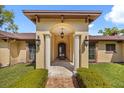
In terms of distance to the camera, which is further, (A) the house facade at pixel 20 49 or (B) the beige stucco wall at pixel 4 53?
(A) the house facade at pixel 20 49

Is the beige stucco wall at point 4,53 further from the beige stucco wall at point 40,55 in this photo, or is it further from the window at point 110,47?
the window at point 110,47

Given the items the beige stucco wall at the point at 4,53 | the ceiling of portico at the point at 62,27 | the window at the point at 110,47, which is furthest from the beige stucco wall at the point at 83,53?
the window at the point at 110,47

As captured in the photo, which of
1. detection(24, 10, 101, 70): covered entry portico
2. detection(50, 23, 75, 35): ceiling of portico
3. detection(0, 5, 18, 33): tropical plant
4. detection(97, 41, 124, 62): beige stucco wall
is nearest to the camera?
detection(24, 10, 101, 70): covered entry portico

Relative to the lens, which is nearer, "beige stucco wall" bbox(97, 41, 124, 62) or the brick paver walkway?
the brick paver walkway

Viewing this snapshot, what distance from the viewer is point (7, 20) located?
20094 mm

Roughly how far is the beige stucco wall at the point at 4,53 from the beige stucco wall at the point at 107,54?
828cm

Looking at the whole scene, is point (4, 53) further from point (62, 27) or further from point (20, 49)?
point (62, 27)

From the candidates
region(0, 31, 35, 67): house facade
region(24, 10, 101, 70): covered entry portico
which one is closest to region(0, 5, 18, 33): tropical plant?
region(0, 31, 35, 67): house facade

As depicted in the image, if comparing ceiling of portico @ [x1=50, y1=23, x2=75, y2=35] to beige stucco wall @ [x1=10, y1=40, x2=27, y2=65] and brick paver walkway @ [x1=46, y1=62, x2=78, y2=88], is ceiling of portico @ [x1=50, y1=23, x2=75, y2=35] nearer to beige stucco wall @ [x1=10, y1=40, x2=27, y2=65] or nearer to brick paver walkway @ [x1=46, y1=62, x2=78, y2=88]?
brick paver walkway @ [x1=46, y1=62, x2=78, y2=88]

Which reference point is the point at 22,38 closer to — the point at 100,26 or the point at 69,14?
the point at 69,14

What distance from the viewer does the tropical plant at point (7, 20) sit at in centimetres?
1930

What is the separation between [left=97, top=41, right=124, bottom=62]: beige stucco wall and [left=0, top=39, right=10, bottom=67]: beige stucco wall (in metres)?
8.28

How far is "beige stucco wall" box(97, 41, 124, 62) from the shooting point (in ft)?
67.3
